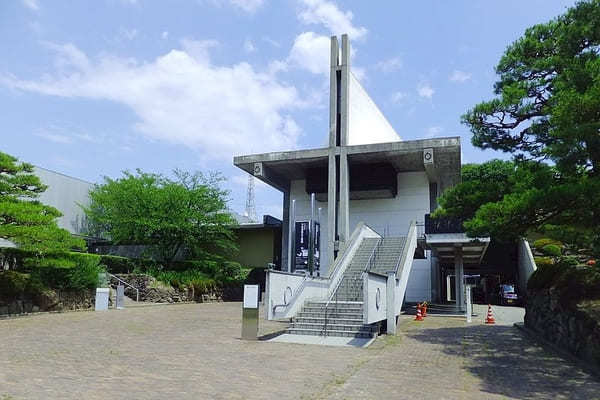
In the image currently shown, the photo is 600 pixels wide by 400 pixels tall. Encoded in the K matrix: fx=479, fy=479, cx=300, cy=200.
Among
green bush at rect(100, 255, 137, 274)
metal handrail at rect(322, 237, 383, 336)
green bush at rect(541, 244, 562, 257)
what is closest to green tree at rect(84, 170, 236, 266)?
green bush at rect(100, 255, 137, 274)

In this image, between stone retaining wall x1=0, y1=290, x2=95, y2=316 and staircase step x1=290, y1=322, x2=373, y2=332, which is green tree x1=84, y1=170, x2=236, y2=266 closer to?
stone retaining wall x1=0, y1=290, x2=95, y2=316

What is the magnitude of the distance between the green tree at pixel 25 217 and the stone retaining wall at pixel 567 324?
1265 centimetres

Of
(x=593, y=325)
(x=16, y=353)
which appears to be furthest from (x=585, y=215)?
(x=16, y=353)

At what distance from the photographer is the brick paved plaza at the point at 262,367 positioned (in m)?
5.62

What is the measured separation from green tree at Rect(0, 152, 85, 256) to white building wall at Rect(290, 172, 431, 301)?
14.5 metres

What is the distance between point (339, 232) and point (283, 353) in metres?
16.2

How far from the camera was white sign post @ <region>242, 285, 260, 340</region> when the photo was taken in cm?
1016

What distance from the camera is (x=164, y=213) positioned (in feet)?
78.7

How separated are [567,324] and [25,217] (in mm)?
13149

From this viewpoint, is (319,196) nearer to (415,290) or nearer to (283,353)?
(415,290)

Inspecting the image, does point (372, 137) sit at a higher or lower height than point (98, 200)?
higher

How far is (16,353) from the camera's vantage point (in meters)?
7.71

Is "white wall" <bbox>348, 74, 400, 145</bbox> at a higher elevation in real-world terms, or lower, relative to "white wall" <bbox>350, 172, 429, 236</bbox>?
higher

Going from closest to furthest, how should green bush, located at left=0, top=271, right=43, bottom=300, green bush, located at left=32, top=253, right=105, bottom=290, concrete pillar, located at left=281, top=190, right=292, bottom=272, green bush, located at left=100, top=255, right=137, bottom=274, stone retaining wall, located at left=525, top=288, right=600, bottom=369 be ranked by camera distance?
1. stone retaining wall, located at left=525, top=288, right=600, bottom=369
2. green bush, located at left=0, top=271, right=43, bottom=300
3. green bush, located at left=32, top=253, right=105, bottom=290
4. green bush, located at left=100, top=255, right=137, bottom=274
5. concrete pillar, located at left=281, top=190, right=292, bottom=272
